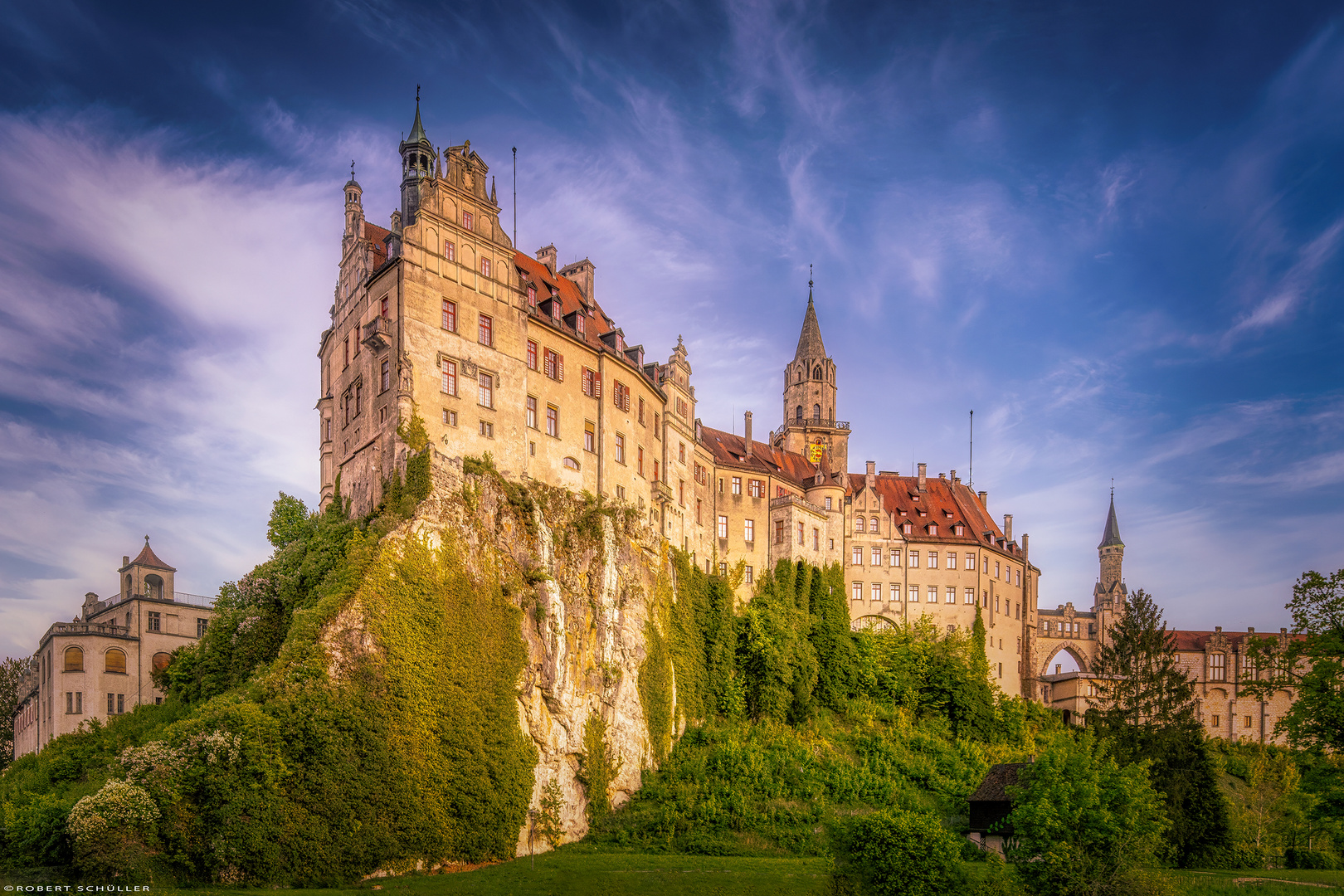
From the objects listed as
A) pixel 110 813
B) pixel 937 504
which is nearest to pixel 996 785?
pixel 937 504

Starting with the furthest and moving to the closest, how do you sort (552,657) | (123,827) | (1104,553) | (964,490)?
(1104,553) < (964,490) < (552,657) < (123,827)

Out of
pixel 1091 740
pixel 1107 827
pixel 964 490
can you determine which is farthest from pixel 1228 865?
pixel 964 490

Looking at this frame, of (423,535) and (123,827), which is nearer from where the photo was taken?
(123,827)

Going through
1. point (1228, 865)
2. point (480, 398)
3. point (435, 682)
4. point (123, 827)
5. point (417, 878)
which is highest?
point (480, 398)

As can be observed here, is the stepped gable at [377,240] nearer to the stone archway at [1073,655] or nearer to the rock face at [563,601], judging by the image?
the rock face at [563,601]

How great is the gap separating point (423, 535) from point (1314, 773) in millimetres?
35495

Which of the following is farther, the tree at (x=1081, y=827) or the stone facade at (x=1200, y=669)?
the stone facade at (x=1200, y=669)

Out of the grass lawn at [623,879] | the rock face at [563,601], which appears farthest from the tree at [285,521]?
the grass lawn at [623,879]

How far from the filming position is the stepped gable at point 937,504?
82375 millimetres

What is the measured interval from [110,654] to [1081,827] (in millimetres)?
63637

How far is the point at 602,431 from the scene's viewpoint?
57969 millimetres

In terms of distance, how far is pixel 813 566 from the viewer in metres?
73.1

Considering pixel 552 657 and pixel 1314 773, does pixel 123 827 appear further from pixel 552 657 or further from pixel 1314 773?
pixel 1314 773

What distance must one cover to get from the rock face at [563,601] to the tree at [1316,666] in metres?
29.3
